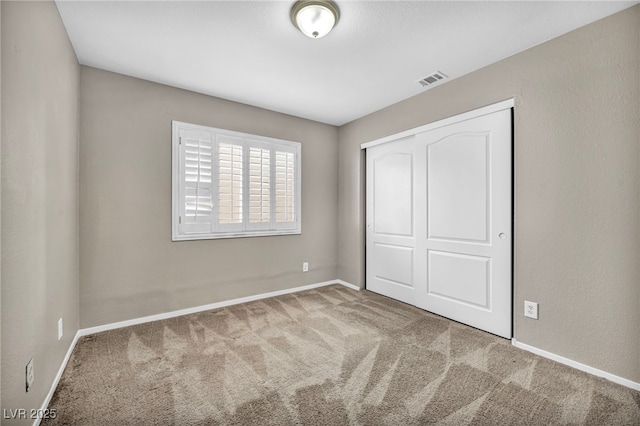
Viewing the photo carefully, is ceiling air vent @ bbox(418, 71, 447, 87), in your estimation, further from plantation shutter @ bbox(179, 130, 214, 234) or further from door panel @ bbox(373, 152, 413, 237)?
plantation shutter @ bbox(179, 130, 214, 234)

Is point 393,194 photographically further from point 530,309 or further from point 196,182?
point 196,182

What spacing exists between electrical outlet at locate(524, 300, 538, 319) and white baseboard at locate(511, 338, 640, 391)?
9.9 inches

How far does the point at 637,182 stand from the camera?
1833 millimetres

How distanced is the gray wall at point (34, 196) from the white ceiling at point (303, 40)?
37 centimetres

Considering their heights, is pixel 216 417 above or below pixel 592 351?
below

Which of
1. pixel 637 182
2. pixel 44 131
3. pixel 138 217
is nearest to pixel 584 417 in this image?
pixel 637 182

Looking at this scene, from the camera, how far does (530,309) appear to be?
233 centimetres

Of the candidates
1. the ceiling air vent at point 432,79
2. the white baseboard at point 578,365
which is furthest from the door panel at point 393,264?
the ceiling air vent at point 432,79

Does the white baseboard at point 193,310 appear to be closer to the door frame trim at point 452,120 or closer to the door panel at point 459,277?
the door panel at point 459,277

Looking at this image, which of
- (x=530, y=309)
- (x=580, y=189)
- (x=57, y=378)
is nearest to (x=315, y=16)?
(x=580, y=189)

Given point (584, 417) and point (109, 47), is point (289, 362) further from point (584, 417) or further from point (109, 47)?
point (109, 47)

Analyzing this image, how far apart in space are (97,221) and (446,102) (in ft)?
11.8

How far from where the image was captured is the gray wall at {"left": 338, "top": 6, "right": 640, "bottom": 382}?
→ 1.88 metres

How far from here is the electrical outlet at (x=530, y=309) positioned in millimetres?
2297
